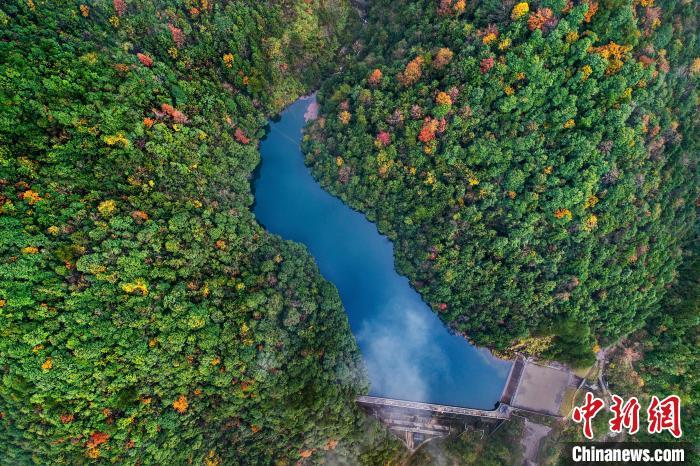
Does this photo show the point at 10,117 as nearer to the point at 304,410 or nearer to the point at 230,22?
the point at 230,22

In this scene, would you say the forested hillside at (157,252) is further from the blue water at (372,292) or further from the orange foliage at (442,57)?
the orange foliage at (442,57)

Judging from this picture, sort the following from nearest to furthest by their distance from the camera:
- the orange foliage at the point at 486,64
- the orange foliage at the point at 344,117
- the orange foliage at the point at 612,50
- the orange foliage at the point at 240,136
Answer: the orange foliage at the point at 612,50 → the orange foliage at the point at 486,64 → the orange foliage at the point at 344,117 → the orange foliage at the point at 240,136

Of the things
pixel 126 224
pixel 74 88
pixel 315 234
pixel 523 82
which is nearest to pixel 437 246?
pixel 315 234

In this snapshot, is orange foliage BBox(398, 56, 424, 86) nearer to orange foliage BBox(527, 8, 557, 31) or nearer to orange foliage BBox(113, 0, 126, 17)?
orange foliage BBox(527, 8, 557, 31)

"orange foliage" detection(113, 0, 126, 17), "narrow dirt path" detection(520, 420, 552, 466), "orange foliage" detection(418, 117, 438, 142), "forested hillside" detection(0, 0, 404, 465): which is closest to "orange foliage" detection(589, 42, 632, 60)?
"orange foliage" detection(418, 117, 438, 142)

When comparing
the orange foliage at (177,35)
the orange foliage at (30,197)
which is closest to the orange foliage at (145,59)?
the orange foliage at (177,35)

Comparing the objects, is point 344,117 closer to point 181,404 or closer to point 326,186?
point 326,186
